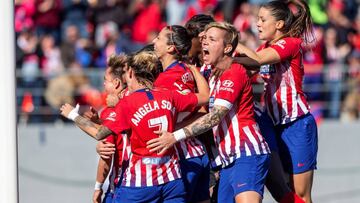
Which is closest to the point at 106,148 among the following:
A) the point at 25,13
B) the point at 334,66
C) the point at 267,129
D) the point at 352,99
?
the point at 267,129

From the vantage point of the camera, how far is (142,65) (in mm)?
7055

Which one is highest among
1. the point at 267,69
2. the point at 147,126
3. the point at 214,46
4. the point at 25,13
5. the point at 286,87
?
the point at 25,13

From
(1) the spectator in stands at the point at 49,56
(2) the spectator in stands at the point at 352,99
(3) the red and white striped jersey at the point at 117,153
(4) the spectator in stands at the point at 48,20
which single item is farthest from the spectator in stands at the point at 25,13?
(3) the red and white striped jersey at the point at 117,153

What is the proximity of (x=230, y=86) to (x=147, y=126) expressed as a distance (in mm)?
694

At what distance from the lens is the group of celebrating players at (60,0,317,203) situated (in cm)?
695

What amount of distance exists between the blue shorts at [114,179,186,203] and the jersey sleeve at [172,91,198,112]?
527 millimetres

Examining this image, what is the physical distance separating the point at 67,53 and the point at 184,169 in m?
7.84

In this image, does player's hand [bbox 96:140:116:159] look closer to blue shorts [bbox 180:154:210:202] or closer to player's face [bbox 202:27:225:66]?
blue shorts [bbox 180:154:210:202]

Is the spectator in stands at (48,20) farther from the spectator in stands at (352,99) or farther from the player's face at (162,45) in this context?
the player's face at (162,45)

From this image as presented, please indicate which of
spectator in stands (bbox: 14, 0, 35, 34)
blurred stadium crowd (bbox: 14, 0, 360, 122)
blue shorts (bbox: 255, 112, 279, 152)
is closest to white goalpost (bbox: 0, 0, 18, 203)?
blue shorts (bbox: 255, 112, 279, 152)

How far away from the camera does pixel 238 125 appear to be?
23.9ft

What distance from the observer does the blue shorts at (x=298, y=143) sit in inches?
311

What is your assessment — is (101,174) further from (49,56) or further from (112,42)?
(49,56)

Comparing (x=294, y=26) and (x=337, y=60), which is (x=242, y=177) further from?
(x=337, y=60)
